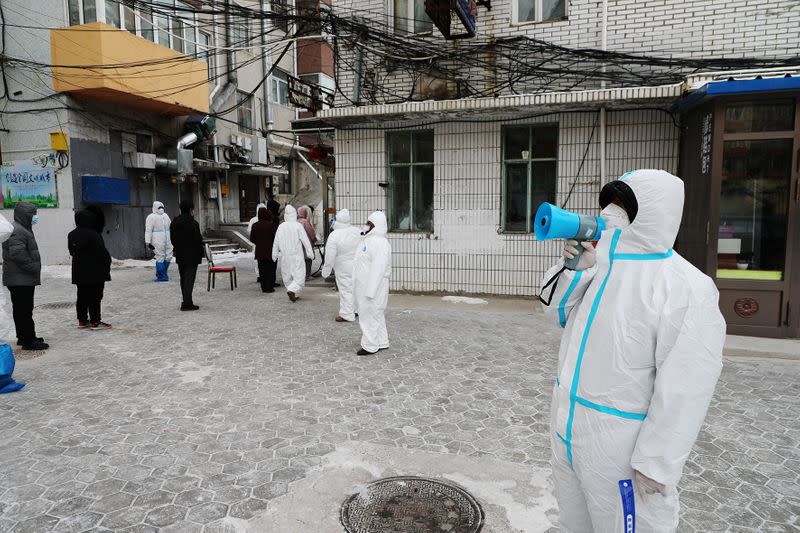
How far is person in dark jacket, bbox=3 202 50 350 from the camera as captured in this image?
6121 millimetres

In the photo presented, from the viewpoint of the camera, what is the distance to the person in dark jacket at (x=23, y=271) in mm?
6121

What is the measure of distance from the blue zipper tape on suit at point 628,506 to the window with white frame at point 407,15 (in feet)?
31.2

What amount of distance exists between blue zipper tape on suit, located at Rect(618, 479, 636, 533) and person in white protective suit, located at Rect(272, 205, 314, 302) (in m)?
8.48

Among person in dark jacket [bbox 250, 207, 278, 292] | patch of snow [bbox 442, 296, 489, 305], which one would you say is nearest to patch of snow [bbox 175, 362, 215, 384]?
patch of snow [bbox 442, 296, 489, 305]

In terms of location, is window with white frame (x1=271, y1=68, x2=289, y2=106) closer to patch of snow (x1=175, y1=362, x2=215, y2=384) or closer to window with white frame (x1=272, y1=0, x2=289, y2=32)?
window with white frame (x1=272, y1=0, x2=289, y2=32)

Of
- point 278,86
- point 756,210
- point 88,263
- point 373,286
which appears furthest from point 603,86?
point 278,86

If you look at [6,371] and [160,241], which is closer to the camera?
[6,371]

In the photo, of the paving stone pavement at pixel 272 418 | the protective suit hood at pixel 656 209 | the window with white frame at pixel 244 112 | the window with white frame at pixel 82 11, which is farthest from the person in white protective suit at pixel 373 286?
the window with white frame at pixel 244 112

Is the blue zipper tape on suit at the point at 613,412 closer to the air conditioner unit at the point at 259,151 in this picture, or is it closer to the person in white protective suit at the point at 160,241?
the person in white protective suit at the point at 160,241

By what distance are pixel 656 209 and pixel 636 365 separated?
58 centimetres

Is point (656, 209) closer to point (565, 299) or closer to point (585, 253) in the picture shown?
point (585, 253)

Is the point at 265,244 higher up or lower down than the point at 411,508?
higher up

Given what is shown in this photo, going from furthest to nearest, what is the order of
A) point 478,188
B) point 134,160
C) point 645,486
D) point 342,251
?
point 134,160 < point 478,188 < point 342,251 < point 645,486

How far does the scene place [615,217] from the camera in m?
2.00
